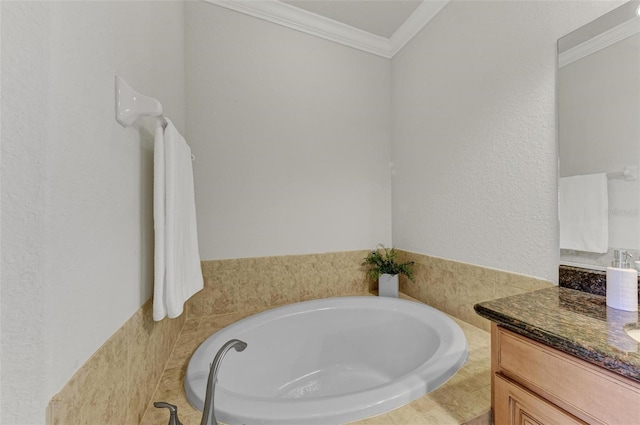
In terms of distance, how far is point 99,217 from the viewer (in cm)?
55

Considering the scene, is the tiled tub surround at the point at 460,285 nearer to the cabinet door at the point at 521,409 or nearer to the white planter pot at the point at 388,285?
the white planter pot at the point at 388,285

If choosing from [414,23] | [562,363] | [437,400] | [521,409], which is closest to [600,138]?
[562,363]

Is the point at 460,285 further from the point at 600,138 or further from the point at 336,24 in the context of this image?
the point at 336,24

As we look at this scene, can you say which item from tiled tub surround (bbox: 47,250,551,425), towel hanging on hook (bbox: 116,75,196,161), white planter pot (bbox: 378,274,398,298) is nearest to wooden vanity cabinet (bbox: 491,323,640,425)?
tiled tub surround (bbox: 47,250,551,425)

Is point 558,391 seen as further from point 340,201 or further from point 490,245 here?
point 340,201

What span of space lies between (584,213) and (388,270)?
41.1 inches

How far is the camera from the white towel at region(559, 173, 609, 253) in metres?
0.90

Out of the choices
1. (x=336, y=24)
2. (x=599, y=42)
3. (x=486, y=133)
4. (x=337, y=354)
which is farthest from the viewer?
(x=336, y=24)

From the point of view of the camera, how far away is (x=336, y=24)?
5.80 ft

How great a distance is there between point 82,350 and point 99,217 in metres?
0.26

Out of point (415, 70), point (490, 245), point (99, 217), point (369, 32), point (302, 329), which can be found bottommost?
point (302, 329)

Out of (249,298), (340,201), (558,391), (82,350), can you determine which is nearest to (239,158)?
(340,201)

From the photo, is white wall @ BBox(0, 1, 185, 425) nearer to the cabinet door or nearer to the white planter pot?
the cabinet door

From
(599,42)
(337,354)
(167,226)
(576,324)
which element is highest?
(599,42)
